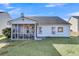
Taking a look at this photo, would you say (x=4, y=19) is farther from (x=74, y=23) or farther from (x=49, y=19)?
(x=74, y=23)

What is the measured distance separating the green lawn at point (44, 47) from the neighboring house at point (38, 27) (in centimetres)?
9

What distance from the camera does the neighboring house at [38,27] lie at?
478cm

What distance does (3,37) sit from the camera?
188 inches

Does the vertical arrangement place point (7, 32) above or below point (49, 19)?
below

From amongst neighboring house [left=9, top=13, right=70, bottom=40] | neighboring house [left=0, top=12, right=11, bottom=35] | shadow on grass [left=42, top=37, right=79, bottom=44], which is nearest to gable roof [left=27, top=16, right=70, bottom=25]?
neighboring house [left=9, top=13, right=70, bottom=40]

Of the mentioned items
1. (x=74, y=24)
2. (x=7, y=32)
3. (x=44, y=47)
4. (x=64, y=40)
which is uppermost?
(x=74, y=24)

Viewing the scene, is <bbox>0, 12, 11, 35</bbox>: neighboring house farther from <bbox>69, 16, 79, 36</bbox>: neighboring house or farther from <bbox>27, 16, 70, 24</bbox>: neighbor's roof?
<bbox>69, 16, 79, 36</bbox>: neighboring house

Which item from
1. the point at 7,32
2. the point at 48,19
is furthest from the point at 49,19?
the point at 7,32

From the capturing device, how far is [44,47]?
15.6 feet

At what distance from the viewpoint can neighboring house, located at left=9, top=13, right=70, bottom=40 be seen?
4.78 metres

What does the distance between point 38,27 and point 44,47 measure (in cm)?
37

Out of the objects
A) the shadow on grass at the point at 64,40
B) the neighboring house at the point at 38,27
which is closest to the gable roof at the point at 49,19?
the neighboring house at the point at 38,27

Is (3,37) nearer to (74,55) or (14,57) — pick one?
(14,57)

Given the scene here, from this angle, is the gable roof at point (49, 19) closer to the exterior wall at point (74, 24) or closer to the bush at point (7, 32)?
the exterior wall at point (74, 24)
